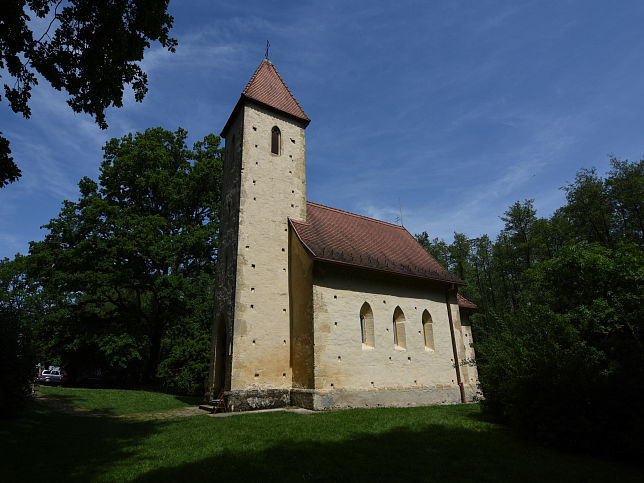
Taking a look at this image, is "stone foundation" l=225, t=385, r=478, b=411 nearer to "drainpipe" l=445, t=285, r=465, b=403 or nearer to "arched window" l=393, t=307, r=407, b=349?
"arched window" l=393, t=307, r=407, b=349

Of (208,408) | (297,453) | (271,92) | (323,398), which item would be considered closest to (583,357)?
(297,453)

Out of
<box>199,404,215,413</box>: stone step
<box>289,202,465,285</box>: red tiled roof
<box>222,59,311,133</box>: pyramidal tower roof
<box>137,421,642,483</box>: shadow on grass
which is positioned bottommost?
<box>137,421,642,483</box>: shadow on grass

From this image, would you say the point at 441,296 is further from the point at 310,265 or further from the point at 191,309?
the point at 191,309

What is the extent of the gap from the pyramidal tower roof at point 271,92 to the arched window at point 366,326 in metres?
9.39

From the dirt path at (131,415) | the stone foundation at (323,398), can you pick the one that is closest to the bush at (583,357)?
the stone foundation at (323,398)

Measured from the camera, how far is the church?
43.0 ft

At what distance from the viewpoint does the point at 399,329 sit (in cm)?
1553

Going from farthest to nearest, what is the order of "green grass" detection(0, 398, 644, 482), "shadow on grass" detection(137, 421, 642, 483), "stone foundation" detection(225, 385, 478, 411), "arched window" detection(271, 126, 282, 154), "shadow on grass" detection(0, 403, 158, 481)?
1. "arched window" detection(271, 126, 282, 154)
2. "stone foundation" detection(225, 385, 478, 411)
3. "shadow on grass" detection(0, 403, 158, 481)
4. "green grass" detection(0, 398, 644, 482)
5. "shadow on grass" detection(137, 421, 642, 483)

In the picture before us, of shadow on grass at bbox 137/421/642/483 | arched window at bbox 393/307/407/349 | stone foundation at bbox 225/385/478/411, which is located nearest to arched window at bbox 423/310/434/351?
arched window at bbox 393/307/407/349

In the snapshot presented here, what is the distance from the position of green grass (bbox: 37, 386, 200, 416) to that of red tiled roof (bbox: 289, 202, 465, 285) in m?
8.89

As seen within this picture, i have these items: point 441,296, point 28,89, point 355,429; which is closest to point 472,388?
point 441,296

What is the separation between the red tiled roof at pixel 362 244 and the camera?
14.6m

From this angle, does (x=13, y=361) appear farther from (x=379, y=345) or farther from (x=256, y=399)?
(x=379, y=345)

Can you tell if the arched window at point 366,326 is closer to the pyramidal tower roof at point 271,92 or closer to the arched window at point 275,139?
the arched window at point 275,139
